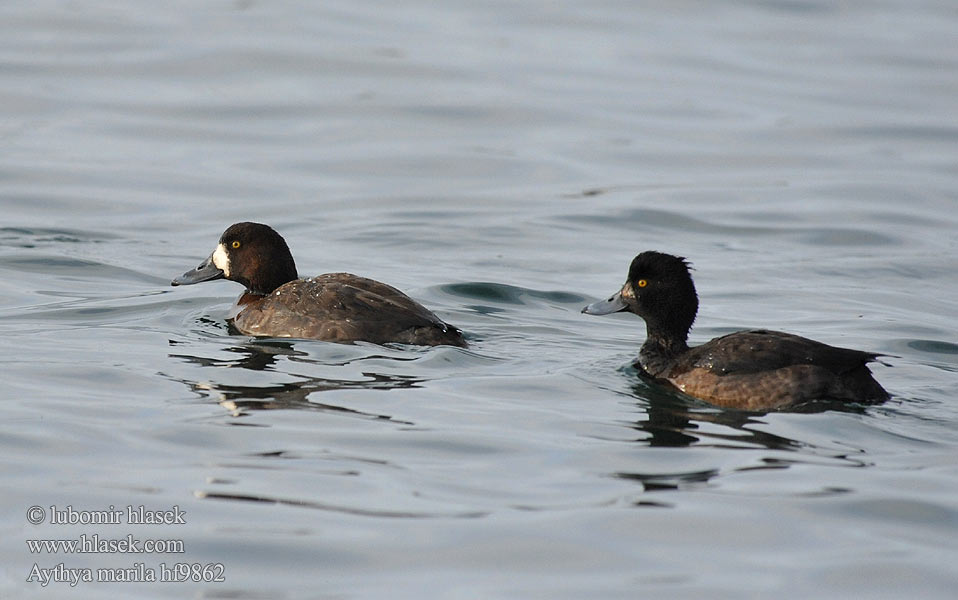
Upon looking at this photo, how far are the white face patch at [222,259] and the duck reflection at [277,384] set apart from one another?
127 cm

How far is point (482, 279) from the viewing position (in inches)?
581

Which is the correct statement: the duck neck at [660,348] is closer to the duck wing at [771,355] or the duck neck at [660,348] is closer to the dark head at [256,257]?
the duck wing at [771,355]

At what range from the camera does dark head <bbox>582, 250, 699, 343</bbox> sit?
35.8 ft

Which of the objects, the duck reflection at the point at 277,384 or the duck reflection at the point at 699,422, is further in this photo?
the duck reflection at the point at 277,384

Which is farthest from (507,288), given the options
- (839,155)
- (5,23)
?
(5,23)

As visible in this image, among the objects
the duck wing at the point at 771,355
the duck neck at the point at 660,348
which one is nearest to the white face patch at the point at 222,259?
the duck neck at the point at 660,348

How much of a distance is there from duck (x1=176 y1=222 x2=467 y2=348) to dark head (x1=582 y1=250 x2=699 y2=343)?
1413mm

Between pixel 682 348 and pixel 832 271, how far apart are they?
541 cm

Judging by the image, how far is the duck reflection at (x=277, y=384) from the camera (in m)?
9.49

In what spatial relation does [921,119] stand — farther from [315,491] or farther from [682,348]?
[315,491]

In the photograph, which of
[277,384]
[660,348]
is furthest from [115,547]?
[660,348]

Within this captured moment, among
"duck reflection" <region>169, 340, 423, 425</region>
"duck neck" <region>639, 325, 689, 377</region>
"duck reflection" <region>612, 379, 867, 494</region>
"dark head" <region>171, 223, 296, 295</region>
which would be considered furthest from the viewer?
"dark head" <region>171, 223, 296, 295</region>

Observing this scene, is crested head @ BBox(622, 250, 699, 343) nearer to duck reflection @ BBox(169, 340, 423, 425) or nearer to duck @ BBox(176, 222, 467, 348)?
duck @ BBox(176, 222, 467, 348)

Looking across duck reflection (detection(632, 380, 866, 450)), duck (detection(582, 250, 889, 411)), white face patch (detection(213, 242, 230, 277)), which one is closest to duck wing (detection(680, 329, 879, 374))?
duck (detection(582, 250, 889, 411))
